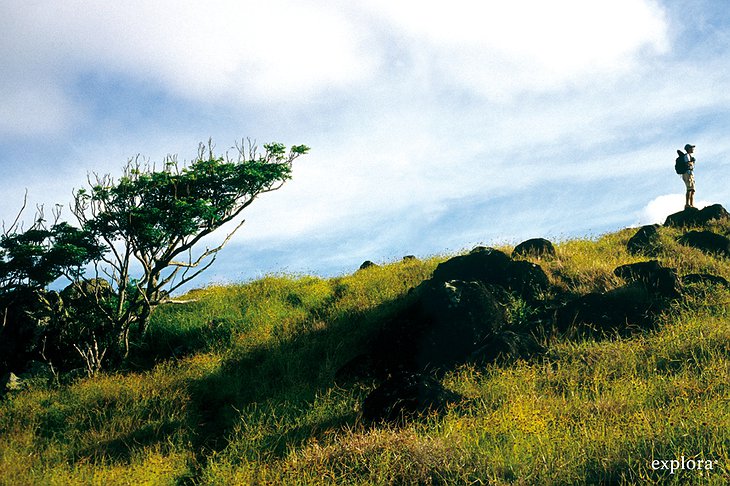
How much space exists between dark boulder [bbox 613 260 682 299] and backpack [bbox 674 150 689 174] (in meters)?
10.3

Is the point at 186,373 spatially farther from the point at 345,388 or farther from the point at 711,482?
the point at 711,482

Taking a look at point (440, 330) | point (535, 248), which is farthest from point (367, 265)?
point (440, 330)

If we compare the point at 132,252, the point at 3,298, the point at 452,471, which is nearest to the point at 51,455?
the point at 452,471

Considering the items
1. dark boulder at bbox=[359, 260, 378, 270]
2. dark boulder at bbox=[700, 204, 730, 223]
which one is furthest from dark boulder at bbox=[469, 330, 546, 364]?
dark boulder at bbox=[700, 204, 730, 223]

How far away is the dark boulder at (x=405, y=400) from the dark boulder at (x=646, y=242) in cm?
1182

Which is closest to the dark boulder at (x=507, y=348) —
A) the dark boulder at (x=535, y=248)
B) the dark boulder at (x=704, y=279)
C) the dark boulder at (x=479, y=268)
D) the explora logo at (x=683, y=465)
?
the dark boulder at (x=479, y=268)

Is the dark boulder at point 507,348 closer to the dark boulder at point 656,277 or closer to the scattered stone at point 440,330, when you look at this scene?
the scattered stone at point 440,330

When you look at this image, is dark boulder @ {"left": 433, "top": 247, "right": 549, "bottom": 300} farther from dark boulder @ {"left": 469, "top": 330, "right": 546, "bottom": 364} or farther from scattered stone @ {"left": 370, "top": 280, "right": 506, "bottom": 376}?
dark boulder @ {"left": 469, "top": 330, "right": 546, "bottom": 364}

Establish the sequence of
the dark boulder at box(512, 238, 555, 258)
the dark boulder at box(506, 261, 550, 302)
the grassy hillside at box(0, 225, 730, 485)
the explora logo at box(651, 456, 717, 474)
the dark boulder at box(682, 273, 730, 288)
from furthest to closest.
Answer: the dark boulder at box(512, 238, 555, 258) < the dark boulder at box(506, 261, 550, 302) < the dark boulder at box(682, 273, 730, 288) < the grassy hillside at box(0, 225, 730, 485) < the explora logo at box(651, 456, 717, 474)

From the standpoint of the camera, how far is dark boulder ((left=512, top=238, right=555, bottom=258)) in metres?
17.7

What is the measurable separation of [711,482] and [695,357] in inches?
187

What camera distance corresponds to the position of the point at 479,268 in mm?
15469

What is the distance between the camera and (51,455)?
948 centimetres

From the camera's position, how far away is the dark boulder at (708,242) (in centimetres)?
1705
